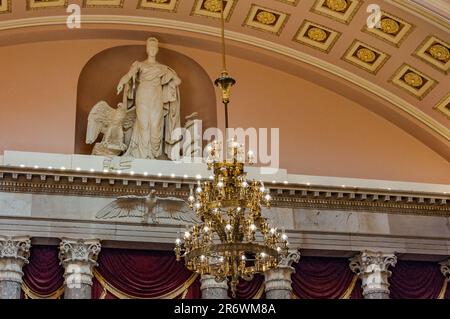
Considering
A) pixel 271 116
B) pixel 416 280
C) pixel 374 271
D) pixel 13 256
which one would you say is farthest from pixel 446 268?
pixel 13 256

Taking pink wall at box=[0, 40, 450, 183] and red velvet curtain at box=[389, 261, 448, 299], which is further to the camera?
red velvet curtain at box=[389, 261, 448, 299]

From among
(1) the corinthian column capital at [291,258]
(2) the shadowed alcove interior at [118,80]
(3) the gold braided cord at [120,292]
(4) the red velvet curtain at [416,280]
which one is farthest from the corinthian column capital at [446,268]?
(2) the shadowed alcove interior at [118,80]

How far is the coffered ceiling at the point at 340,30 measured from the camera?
12.2 meters

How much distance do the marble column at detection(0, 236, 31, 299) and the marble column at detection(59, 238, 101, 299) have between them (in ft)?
1.76

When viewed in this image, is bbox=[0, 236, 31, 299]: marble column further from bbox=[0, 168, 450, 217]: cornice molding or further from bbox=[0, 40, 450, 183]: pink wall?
bbox=[0, 40, 450, 183]: pink wall

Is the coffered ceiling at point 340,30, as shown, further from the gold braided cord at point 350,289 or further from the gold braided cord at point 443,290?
the gold braided cord at point 350,289

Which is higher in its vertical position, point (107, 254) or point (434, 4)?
point (434, 4)

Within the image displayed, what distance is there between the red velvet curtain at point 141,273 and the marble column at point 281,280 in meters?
1.13

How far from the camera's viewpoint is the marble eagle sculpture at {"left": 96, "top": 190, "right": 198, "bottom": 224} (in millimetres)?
11492

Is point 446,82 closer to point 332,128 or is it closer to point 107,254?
point 332,128

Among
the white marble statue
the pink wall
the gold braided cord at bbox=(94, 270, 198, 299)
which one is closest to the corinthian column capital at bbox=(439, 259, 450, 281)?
the pink wall
